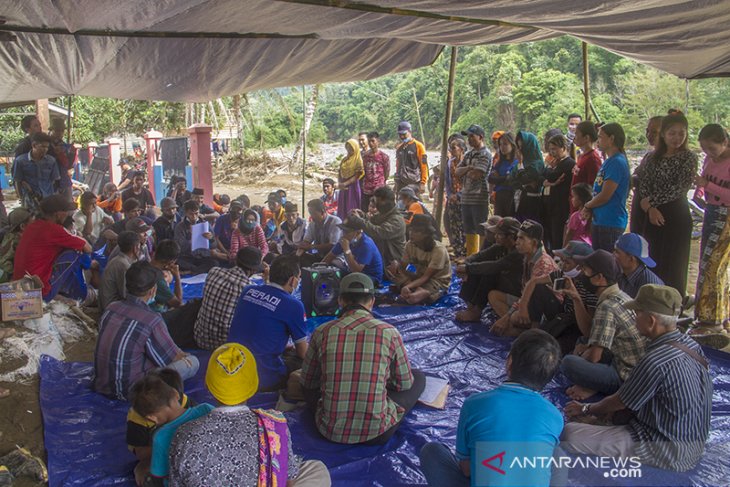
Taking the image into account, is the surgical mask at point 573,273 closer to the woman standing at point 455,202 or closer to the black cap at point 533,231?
the black cap at point 533,231

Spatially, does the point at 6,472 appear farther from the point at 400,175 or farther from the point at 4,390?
the point at 400,175

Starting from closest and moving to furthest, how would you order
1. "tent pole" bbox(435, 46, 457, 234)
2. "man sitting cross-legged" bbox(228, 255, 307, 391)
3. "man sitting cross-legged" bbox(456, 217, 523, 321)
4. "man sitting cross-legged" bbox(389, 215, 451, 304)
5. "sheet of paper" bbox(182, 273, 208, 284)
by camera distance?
1. "man sitting cross-legged" bbox(228, 255, 307, 391)
2. "man sitting cross-legged" bbox(456, 217, 523, 321)
3. "man sitting cross-legged" bbox(389, 215, 451, 304)
4. "sheet of paper" bbox(182, 273, 208, 284)
5. "tent pole" bbox(435, 46, 457, 234)

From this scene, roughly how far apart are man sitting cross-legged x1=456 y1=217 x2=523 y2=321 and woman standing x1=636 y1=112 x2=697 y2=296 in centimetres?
114

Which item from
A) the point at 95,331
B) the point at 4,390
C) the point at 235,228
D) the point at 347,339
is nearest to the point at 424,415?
the point at 347,339

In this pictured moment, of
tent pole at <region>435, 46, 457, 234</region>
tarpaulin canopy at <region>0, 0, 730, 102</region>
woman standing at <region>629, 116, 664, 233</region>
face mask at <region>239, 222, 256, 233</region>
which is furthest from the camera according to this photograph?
tent pole at <region>435, 46, 457, 234</region>

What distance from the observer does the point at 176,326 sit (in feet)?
15.4

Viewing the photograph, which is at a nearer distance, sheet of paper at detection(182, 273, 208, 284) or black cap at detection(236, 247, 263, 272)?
black cap at detection(236, 247, 263, 272)

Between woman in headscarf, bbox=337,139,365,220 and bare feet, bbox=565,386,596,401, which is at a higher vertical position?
woman in headscarf, bbox=337,139,365,220

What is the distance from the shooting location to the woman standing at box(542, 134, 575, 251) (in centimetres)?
618

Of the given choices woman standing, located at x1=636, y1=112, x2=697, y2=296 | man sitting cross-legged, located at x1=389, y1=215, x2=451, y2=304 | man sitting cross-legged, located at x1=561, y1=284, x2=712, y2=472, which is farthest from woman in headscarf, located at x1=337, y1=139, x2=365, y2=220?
man sitting cross-legged, located at x1=561, y1=284, x2=712, y2=472

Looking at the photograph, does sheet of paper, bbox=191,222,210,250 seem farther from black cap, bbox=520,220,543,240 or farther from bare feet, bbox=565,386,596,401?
bare feet, bbox=565,386,596,401

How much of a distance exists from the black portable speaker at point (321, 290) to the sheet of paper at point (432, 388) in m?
1.66

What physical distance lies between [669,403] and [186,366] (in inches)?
111

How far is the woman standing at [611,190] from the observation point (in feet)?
17.0
